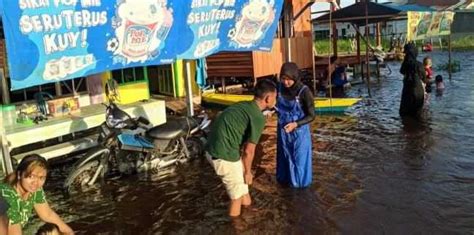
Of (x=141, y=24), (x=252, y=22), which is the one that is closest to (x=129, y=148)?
(x=141, y=24)

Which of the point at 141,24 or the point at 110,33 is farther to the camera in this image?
the point at 141,24

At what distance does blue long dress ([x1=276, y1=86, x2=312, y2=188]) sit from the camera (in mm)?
6848

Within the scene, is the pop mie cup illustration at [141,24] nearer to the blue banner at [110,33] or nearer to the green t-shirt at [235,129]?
the blue banner at [110,33]

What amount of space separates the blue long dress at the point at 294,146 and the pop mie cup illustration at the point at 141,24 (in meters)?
2.61

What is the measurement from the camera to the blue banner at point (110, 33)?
6633 millimetres

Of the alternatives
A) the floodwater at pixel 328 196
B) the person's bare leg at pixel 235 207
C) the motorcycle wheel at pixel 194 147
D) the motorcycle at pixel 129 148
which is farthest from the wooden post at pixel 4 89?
the person's bare leg at pixel 235 207

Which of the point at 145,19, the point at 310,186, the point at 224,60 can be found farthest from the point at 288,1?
the point at 310,186

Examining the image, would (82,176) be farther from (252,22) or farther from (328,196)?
(252,22)

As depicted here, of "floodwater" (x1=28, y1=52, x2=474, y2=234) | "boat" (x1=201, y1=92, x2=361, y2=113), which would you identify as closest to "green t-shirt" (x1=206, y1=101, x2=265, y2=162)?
"floodwater" (x1=28, y1=52, x2=474, y2=234)

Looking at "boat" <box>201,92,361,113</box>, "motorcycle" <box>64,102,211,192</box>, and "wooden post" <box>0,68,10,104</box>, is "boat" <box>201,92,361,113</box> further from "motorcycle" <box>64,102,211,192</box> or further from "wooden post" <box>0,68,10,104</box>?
"wooden post" <box>0,68,10,104</box>

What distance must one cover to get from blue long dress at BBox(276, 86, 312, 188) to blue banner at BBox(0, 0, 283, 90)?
2653 millimetres

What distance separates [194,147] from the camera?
9.36 m

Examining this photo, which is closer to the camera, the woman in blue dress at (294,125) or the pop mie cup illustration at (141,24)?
the woman in blue dress at (294,125)

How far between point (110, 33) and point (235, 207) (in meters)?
3.42
